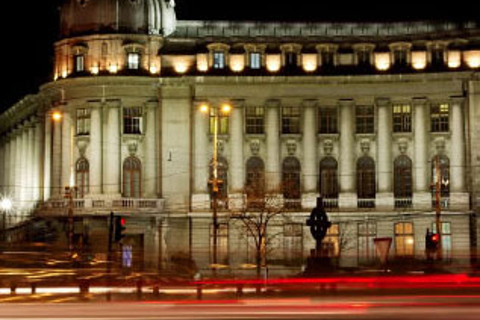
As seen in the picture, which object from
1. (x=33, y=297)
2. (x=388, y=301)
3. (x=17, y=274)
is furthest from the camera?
(x=17, y=274)

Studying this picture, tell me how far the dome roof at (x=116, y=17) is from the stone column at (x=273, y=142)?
11.1m

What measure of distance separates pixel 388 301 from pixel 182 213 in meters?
54.1

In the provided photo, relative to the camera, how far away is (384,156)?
87.5 metres

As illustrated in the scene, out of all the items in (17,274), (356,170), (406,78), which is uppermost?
(406,78)

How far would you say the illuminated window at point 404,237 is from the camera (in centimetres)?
8638

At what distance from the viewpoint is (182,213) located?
87188mm

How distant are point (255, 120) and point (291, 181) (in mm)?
5758

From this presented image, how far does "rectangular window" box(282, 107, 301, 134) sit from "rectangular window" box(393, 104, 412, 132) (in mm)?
7688

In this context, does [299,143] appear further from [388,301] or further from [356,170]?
[388,301]

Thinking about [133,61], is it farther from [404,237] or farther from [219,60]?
[404,237]

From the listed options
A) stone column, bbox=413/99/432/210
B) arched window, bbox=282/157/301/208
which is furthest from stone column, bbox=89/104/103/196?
stone column, bbox=413/99/432/210

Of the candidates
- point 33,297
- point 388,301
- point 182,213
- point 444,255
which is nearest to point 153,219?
point 182,213

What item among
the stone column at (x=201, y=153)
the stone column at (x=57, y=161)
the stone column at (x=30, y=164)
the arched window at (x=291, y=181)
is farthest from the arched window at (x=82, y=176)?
the arched window at (x=291, y=181)

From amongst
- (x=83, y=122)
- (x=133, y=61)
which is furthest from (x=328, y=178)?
(x=83, y=122)
